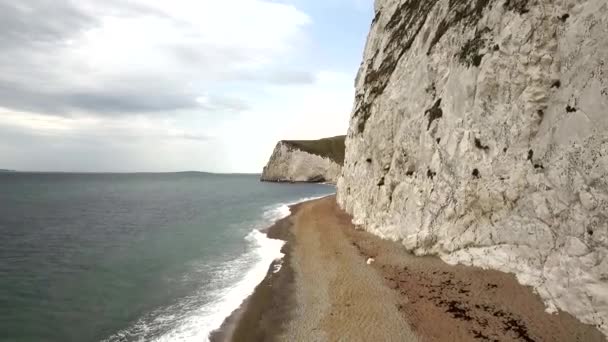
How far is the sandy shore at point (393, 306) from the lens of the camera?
44.9 feet

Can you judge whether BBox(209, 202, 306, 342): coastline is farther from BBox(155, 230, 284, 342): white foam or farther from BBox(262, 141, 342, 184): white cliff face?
BBox(262, 141, 342, 184): white cliff face

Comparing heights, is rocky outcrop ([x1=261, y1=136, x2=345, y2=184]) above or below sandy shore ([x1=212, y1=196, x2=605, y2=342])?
above

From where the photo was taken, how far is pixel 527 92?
17750 millimetres

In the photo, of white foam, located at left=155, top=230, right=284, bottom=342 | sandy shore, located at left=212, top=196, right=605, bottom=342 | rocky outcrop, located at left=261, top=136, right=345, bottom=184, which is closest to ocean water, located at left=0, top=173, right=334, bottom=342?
white foam, located at left=155, top=230, right=284, bottom=342

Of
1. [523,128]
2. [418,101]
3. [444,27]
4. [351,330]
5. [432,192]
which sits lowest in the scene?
[351,330]

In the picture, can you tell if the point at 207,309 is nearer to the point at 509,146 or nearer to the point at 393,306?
the point at 393,306

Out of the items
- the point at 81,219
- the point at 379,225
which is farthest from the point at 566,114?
the point at 81,219

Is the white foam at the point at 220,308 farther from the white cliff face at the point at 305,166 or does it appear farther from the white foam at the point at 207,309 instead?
the white cliff face at the point at 305,166

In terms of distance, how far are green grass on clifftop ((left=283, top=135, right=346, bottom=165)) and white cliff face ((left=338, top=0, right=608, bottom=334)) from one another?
355 feet

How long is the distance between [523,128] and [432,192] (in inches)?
277

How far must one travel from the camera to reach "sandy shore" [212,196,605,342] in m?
13.7

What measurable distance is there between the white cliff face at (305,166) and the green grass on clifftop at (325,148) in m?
1.87

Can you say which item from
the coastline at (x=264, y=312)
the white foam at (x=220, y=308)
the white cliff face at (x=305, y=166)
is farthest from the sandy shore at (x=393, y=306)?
the white cliff face at (x=305, y=166)

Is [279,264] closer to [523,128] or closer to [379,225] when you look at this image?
[379,225]
